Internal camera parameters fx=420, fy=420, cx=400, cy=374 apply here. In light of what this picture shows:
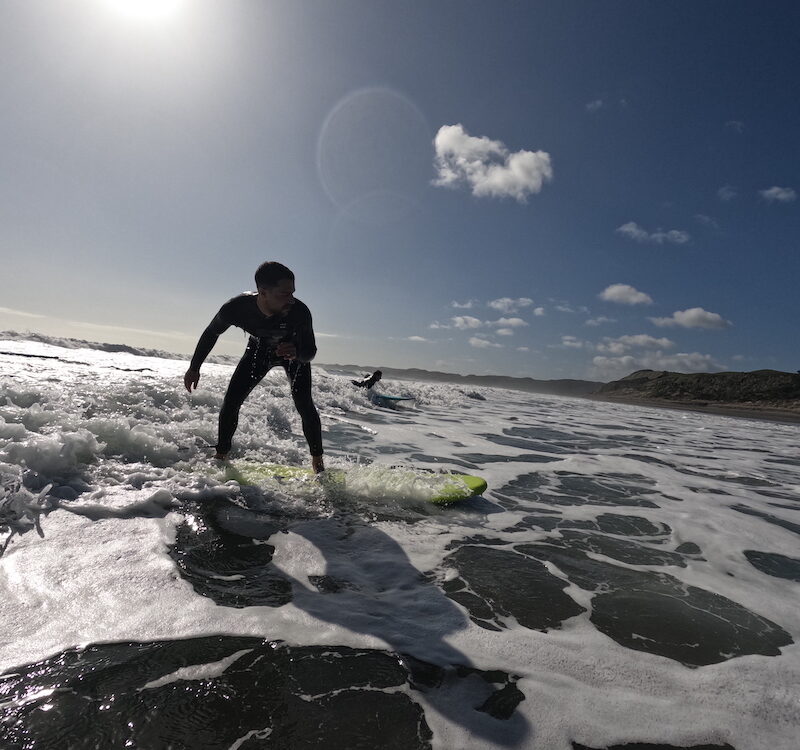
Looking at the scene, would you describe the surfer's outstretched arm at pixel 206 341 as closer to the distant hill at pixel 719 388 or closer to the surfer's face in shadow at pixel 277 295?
the surfer's face in shadow at pixel 277 295

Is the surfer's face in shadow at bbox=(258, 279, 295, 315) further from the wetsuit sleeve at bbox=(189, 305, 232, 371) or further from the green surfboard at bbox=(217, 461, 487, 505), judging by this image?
the green surfboard at bbox=(217, 461, 487, 505)

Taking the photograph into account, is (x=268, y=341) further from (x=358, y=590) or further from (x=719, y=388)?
(x=719, y=388)

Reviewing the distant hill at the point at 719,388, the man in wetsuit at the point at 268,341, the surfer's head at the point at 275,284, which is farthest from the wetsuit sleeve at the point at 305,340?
the distant hill at the point at 719,388

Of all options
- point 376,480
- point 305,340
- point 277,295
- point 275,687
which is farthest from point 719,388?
point 275,687

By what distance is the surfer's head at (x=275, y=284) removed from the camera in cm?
379

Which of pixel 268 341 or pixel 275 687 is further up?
pixel 268 341

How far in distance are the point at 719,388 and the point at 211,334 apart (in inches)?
1978

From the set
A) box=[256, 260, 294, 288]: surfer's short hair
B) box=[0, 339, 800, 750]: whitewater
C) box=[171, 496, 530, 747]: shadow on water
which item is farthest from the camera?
box=[256, 260, 294, 288]: surfer's short hair

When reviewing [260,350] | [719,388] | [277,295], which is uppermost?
[719,388]

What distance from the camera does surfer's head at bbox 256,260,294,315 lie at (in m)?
3.79

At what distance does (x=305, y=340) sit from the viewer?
164 inches

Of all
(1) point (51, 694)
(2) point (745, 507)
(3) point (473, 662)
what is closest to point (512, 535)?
(3) point (473, 662)

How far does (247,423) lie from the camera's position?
20.5ft

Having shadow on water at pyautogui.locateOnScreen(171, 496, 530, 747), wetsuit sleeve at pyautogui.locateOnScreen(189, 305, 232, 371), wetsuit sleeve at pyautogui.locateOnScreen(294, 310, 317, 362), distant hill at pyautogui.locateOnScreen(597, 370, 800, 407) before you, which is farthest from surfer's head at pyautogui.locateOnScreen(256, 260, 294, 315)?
distant hill at pyautogui.locateOnScreen(597, 370, 800, 407)
